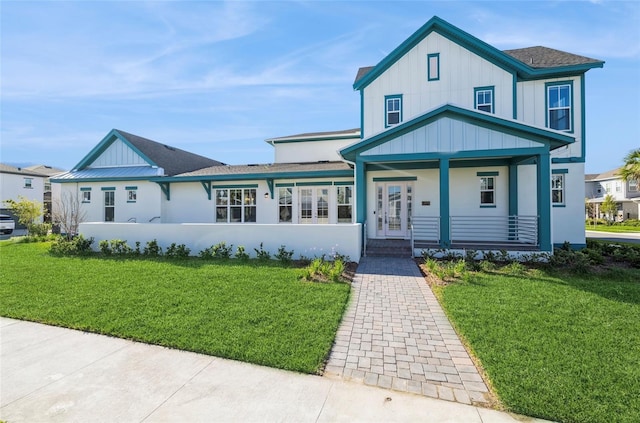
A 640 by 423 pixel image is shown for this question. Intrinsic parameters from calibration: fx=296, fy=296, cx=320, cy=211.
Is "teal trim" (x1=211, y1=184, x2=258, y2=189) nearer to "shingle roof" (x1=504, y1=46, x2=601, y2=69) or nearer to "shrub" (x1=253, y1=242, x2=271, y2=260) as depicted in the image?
"shrub" (x1=253, y1=242, x2=271, y2=260)

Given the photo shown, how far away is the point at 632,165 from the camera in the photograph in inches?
1037

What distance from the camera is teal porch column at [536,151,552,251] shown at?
9.65 meters

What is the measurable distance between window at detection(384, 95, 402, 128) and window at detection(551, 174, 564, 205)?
23.0ft

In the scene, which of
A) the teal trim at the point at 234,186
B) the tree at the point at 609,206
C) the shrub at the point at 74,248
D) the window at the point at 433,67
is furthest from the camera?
the tree at the point at 609,206

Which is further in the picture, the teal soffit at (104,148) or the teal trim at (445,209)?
the teal soffit at (104,148)

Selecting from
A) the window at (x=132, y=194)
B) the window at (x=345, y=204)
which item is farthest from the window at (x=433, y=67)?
the window at (x=132, y=194)

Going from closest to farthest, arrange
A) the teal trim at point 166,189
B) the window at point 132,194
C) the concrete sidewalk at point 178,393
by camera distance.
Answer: the concrete sidewalk at point 178,393
the teal trim at point 166,189
the window at point 132,194

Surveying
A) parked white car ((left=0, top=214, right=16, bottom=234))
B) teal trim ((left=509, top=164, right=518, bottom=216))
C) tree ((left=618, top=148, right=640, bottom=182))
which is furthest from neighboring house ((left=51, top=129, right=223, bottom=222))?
tree ((left=618, top=148, right=640, bottom=182))

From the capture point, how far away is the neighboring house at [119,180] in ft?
53.9

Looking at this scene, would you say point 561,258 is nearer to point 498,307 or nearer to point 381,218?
point 498,307

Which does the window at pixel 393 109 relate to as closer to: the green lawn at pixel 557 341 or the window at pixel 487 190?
the window at pixel 487 190

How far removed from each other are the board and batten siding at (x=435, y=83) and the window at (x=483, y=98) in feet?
0.56

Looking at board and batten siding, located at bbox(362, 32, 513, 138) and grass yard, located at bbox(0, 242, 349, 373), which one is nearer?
grass yard, located at bbox(0, 242, 349, 373)

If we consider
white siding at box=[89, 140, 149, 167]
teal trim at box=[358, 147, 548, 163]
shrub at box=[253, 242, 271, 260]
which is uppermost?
white siding at box=[89, 140, 149, 167]
